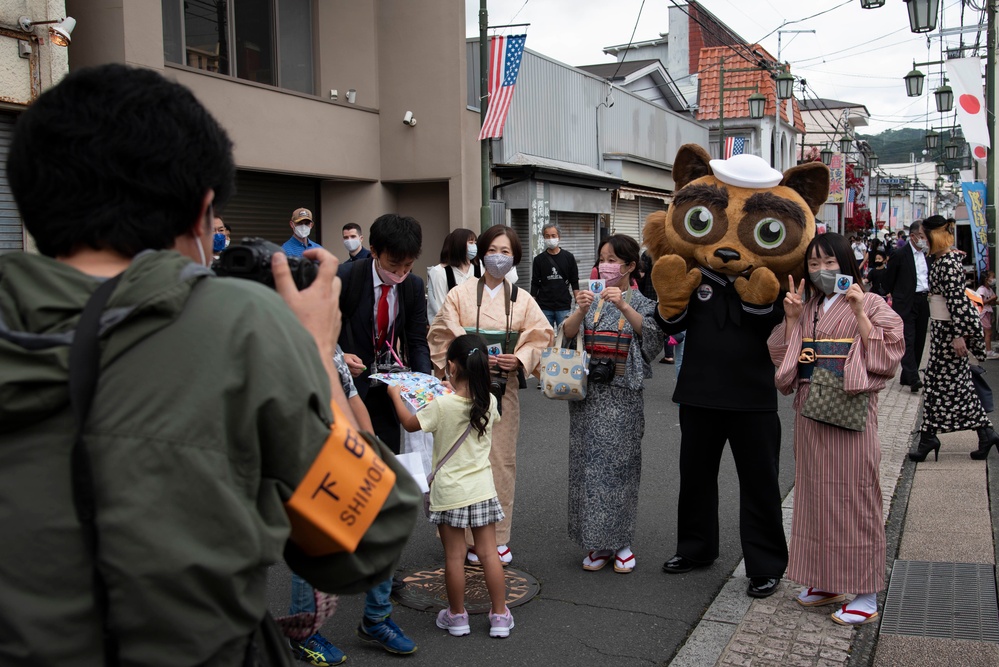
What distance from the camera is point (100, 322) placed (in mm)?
1316

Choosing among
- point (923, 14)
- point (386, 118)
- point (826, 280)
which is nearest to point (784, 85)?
point (923, 14)

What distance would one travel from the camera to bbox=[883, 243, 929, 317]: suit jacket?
1061cm

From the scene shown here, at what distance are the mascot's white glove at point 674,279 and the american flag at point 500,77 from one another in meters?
8.44

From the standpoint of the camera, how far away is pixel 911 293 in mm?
10672

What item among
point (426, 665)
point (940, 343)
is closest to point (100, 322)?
point (426, 665)

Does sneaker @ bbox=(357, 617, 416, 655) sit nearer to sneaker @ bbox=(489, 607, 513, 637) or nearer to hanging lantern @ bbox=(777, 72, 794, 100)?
sneaker @ bbox=(489, 607, 513, 637)

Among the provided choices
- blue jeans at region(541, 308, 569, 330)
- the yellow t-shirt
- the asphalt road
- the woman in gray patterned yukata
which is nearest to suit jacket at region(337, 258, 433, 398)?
the yellow t-shirt

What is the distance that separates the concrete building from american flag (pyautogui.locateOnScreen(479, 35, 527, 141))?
5.96 metres

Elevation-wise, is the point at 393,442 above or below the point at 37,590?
below

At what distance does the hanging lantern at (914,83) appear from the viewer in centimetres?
2138

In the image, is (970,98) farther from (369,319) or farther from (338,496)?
(338,496)

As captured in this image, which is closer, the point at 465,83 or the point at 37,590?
the point at 37,590

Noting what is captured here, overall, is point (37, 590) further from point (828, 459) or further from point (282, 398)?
point (828, 459)

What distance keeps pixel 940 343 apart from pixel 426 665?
5.67 metres
